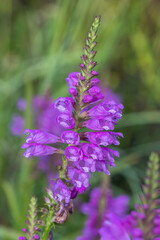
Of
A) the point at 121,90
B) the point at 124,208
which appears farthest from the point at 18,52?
the point at 124,208

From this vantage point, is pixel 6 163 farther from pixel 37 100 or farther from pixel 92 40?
pixel 92 40

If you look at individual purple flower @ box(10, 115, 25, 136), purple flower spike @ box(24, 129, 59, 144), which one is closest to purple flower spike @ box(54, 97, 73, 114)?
purple flower spike @ box(24, 129, 59, 144)

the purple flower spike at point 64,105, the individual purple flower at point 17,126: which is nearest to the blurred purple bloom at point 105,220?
the purple flower spike at point 64,105

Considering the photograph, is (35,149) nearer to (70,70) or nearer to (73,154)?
(73,154)

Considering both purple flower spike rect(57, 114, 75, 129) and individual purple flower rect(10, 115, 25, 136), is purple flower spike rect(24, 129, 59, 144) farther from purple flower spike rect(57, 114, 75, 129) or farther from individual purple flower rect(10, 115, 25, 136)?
individual purple flower rect(10, 115, 25, 136)

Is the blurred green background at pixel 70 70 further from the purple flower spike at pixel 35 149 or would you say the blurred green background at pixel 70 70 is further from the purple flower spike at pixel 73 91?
the purple flower spike at pixel 73 91

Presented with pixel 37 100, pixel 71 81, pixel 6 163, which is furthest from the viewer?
pixel 6 163
